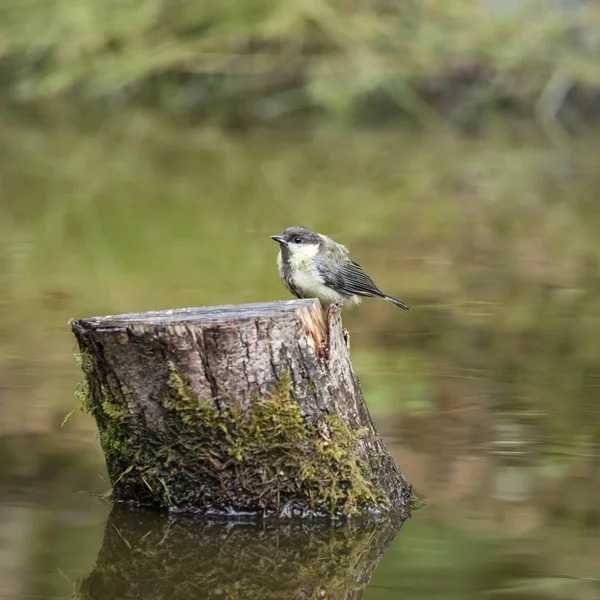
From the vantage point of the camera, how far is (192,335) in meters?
4.60

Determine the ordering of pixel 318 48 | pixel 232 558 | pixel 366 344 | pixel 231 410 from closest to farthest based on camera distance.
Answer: pixel 232 558
pixel 231 410
pixel 366 344
pixel 318 48

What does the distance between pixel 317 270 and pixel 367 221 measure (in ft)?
23.5

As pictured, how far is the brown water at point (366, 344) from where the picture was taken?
4.46 m

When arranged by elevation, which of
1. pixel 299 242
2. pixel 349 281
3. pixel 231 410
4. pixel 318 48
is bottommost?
pixel 231 410

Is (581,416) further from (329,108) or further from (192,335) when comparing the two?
(329,108)

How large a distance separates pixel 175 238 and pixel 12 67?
51.0 ft

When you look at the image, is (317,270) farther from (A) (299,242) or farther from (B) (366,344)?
Answer: (B) (366,344)

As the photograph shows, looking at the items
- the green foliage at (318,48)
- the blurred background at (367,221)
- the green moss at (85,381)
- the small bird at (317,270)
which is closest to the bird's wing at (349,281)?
the small bird at (317,270)

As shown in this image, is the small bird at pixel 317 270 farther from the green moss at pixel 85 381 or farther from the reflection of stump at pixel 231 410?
the green moss at pixel 85 381

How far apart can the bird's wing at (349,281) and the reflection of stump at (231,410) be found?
0.99 m

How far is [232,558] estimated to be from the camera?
4469 mm

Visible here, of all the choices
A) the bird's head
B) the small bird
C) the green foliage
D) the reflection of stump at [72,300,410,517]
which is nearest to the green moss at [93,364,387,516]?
the reflection of stump at [72,300,410,517]

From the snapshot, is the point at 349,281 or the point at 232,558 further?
the point at 349,281

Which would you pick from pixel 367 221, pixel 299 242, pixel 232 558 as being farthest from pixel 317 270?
pixel 367 221
